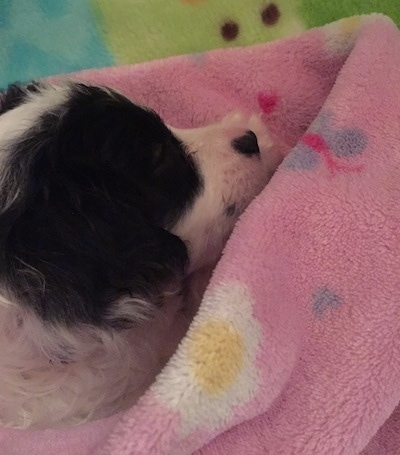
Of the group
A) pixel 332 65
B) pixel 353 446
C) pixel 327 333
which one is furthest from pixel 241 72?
pixel 353 446

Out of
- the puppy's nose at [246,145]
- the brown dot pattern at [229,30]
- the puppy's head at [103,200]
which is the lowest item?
the brown dot pattern at [229,30]

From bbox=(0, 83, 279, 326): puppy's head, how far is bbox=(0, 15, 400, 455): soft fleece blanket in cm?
8

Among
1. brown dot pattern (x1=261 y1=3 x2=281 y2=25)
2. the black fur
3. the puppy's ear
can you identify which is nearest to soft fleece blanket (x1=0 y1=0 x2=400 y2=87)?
brown dot pattern (x1=261 y1=3 x2=281 y2=25)

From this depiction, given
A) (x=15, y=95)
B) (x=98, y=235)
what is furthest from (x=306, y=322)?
(x=15, y=95)

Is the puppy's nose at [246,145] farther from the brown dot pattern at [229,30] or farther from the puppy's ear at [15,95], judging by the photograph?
the brown dot pattern at [229,30]

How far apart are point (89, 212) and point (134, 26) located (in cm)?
79

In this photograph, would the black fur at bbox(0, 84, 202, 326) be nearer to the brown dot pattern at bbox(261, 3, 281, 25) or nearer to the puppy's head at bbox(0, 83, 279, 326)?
the puppy's head at bbox(0, 83, 279, 326)

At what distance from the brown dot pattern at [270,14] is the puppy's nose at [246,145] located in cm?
50

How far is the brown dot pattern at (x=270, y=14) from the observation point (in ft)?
5.12

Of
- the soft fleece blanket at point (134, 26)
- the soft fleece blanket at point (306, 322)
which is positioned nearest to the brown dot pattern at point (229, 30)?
the soft fleece blanket at point (134, 26)

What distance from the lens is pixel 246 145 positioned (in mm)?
1139

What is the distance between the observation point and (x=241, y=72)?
4.54ft

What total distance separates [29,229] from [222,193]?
30 centimetres

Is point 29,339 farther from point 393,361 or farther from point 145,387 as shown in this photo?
point 393,361
